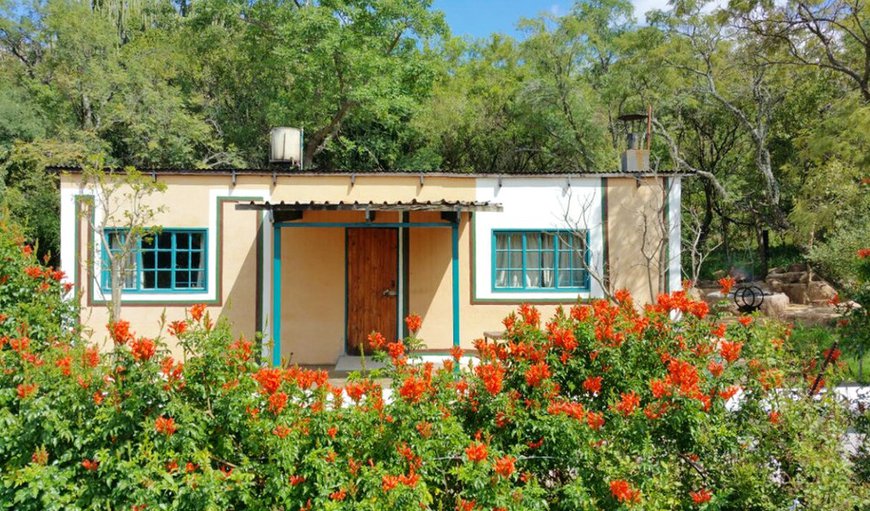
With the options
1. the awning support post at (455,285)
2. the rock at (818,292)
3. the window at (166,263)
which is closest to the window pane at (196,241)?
the window at (166,263)

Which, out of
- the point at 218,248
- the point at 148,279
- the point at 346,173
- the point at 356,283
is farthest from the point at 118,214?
the point at 356,283

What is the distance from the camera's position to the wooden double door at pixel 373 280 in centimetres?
1059

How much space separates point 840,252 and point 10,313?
13.0 meters

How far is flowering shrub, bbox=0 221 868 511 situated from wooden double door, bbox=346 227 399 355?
6.99 metres

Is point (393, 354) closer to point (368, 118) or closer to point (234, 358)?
point (234, 358)

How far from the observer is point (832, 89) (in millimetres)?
20016

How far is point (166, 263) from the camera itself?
10344 millimetres

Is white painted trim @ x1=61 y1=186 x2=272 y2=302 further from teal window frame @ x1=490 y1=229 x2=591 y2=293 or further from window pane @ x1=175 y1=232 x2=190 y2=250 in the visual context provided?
teal window frame @ x1=490 y1=229 x2=591 y2=293

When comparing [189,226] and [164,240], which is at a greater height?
[189,226]

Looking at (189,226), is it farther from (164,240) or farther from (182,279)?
(182,279)

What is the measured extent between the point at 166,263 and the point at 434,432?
328 inches

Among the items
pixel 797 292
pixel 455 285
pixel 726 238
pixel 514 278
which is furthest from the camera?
pixel 726 238

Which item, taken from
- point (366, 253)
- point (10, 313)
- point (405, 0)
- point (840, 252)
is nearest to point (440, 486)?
point (10, 313)

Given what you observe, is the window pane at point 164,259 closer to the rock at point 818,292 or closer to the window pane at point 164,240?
the window pane at point 164,240
